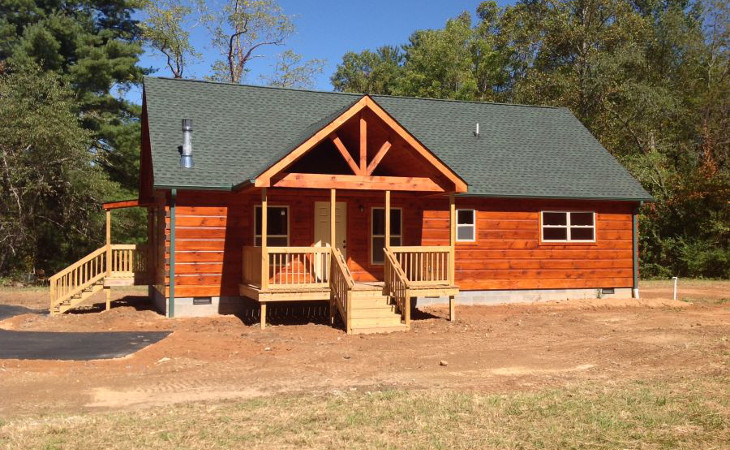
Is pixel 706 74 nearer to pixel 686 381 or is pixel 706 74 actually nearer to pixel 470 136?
pixel 470 136

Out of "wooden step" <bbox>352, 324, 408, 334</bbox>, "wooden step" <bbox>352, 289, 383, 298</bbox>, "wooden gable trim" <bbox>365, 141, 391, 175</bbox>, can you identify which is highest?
"wooden gable trim" <bbox>365, 141, 391, 175</bbox>

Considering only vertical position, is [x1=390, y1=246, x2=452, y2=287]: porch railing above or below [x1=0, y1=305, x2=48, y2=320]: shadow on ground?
above

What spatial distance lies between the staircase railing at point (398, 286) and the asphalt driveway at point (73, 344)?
482 centimetres

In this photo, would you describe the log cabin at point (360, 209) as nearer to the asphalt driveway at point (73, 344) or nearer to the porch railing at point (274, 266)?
the porch railing at point (274, 266)

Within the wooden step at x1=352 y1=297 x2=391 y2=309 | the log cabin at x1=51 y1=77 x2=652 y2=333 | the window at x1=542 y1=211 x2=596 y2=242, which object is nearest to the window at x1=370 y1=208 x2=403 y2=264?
the log cabin at x1=51 y1=77 x2=652 y2=333

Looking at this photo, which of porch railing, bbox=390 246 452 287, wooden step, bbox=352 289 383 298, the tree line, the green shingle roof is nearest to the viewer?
wooden step, bbox=352 289 383 298

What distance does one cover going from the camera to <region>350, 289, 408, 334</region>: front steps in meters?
14.0

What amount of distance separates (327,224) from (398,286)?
11.1 feet

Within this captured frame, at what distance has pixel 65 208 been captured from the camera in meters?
28.2

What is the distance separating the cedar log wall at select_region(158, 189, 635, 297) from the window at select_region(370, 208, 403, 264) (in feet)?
0.48

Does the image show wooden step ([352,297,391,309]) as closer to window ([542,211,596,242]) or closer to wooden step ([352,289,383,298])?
wooden step ([352,289,383,298])

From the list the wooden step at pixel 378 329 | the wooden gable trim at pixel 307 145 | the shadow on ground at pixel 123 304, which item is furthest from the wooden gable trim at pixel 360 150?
the shadow on ground at pixel 123 304

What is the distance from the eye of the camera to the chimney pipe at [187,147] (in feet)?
53.7

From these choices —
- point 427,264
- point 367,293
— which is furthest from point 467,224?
point 367,293
